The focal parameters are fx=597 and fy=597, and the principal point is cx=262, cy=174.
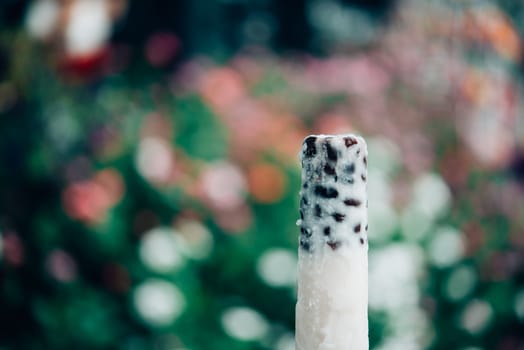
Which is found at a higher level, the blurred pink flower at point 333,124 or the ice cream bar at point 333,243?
the blurred pink flower at point 333,124

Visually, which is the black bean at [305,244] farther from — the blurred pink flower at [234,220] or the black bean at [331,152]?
the blurred pink flower at [234,220]

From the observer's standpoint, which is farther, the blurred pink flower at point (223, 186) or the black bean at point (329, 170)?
the blurred pink flower at point (223, 186)

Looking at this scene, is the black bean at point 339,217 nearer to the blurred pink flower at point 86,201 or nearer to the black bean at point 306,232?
the black bean at point 306,232

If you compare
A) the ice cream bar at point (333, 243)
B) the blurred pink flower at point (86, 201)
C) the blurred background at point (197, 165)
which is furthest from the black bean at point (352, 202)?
the blurred pink flower at point (86, 201)

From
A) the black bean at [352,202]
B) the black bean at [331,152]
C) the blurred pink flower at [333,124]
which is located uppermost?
the blurred pink flower at [333,124]

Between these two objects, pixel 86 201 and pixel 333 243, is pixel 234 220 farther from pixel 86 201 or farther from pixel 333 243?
pixel 333 243

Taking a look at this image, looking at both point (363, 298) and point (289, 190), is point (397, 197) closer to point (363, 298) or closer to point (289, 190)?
point (289, 190)

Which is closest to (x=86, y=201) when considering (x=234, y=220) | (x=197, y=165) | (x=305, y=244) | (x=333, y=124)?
(x=197, y=165)
